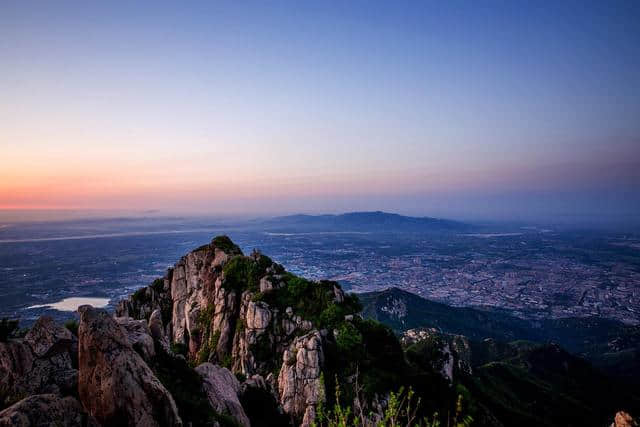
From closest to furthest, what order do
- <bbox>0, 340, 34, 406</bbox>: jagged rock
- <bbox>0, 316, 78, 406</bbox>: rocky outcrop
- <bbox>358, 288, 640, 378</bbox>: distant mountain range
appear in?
<bbox>0, 340, 34, 406</bbox>: jagged rock
<bbox>0, 316, 78, 406</bbox>: rocky outcrop
<bbox>358, 288, 640, 378</bbox>: distant mountain range

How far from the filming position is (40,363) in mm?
11227

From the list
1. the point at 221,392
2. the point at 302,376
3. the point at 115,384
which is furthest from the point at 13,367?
the point at 302,376

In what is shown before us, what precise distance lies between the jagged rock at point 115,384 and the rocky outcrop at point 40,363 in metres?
2.11

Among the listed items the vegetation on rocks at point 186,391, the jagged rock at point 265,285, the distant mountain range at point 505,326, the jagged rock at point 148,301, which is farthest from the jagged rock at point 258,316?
the distant mountain range at point 505,326

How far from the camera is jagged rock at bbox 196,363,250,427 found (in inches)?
610

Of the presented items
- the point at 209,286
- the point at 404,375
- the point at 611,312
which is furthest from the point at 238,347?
the point at 611,312

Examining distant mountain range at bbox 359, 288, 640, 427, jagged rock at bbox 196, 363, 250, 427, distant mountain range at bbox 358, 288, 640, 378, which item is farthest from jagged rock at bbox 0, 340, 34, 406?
distant mountain range at bbox 358, 288, 640, 378

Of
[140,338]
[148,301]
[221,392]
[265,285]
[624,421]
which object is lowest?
[624,421]

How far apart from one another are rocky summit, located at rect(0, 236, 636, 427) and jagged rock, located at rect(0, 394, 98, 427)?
2cm

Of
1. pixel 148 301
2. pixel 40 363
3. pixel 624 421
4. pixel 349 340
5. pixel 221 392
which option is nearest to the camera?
pixel 40 363

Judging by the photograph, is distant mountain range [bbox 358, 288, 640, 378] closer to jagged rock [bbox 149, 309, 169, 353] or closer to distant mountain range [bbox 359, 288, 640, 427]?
distant mountain range [bbox 359, 288, 640, 427]

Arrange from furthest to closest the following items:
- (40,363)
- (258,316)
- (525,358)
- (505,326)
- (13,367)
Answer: (505,326) < (525,358) < (258,316) < (40,363) < (13,367)

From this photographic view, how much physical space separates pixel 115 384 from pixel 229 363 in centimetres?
2546

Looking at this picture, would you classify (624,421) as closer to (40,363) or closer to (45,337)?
(40,363)
